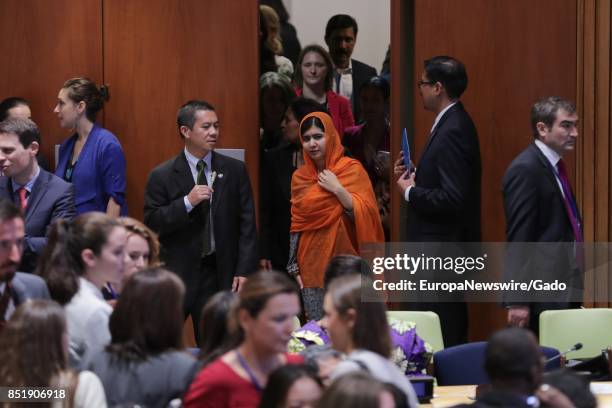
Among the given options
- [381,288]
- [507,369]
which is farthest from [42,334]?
[381,288]

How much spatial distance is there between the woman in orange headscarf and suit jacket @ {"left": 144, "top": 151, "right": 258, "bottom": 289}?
0.41 m

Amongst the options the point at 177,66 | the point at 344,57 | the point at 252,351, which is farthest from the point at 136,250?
the point at 344,57

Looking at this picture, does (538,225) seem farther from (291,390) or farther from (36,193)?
(291,390)

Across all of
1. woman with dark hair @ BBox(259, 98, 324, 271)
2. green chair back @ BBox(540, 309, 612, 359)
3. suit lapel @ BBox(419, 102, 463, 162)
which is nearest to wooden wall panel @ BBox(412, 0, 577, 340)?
suit lapel @ BBox(419, 102, 463, 162)

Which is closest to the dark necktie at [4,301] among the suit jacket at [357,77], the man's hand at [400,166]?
the man's hand at [400,166]

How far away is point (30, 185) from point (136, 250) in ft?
3.20

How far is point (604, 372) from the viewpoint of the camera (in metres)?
5.03

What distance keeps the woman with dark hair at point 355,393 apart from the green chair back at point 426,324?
2405 mm

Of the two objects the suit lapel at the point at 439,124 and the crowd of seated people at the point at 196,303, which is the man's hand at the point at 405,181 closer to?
the suit lapel at the point at 439,124

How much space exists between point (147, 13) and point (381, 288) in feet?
7.03

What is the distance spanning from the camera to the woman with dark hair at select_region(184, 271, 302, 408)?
3711 mm

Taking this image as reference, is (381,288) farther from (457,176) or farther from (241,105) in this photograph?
(241,105)

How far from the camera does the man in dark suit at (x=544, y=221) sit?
608 centimetres

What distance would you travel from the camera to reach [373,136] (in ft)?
25.9
